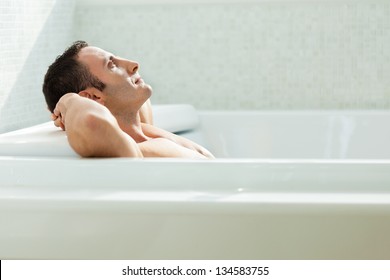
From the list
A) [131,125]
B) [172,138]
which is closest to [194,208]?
[131,125]

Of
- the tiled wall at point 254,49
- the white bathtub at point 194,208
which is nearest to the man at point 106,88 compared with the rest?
the white bathtub at point 194,208

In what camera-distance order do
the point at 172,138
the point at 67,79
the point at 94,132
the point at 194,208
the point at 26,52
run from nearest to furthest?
the point at 194,208 → the point at 94,132 → the point at 67,79 → the point at 172,138 → the point at 26,52

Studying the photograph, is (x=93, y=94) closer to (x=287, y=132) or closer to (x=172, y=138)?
(x=172, y=138)

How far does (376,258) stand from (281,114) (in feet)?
4.86

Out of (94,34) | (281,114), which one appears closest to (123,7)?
(94,34)

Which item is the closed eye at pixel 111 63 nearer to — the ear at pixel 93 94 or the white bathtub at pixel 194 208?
the ear at pixel 93 94

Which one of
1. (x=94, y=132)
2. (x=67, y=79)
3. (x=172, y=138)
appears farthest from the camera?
(x=172, y=138)

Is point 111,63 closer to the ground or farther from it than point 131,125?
farther from it

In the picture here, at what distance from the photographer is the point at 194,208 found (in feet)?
6.09

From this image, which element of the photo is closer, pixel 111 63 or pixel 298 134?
pixel 111 63

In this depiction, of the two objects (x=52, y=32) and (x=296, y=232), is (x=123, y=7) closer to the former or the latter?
(x=52, y=32)

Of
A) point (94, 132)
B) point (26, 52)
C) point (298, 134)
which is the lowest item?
point (298, 134)

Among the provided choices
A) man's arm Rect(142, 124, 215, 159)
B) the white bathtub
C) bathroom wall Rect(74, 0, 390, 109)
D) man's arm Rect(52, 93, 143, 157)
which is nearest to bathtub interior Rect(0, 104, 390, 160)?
bathroom wall Rect(74, 0, 390, 109)

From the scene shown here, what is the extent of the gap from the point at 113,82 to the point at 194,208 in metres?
0.70
